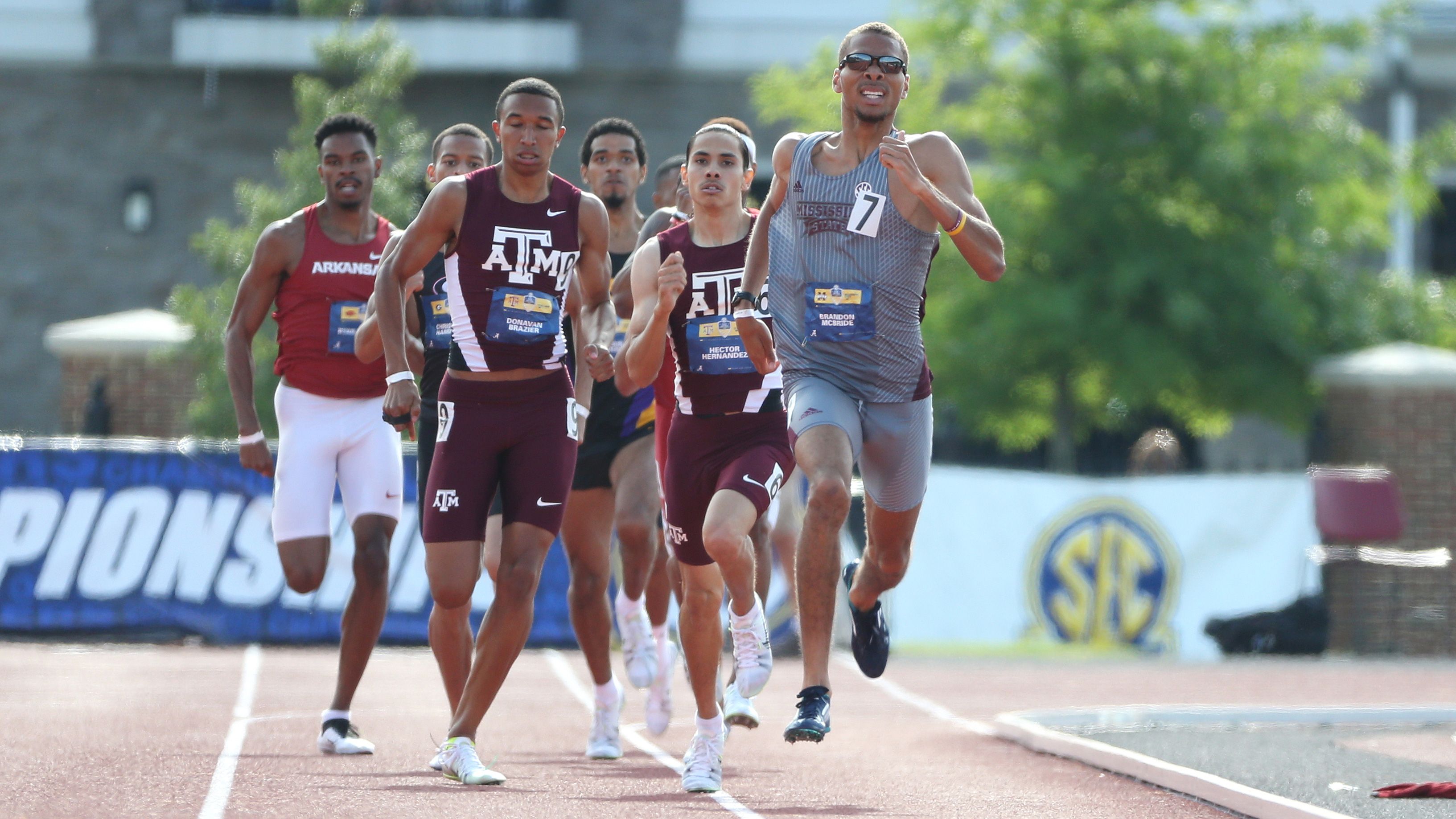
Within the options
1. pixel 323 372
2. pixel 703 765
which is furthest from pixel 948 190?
pixel 323 372

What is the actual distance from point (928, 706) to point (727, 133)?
5.64m

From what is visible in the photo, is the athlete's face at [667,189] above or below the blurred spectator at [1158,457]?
above

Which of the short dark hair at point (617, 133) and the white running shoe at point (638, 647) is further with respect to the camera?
the short dark hair at point (617, 133)

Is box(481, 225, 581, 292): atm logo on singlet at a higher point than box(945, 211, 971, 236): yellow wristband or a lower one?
lower

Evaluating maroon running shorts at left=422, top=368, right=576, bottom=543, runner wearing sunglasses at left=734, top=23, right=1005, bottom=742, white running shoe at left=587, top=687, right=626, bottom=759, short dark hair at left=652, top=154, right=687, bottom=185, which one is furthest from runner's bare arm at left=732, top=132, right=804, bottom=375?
short dark hair at left=652, top=154, right=687, bottom=185

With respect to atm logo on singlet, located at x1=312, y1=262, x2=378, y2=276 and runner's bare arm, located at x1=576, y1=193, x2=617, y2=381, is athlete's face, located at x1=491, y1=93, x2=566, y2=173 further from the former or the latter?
atm logo on singlet, located at x1=312, y1=262, x2=378, y2=276

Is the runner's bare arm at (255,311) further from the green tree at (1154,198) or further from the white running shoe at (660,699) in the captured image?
the green tree at (1154,198)

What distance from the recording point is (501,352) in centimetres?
766

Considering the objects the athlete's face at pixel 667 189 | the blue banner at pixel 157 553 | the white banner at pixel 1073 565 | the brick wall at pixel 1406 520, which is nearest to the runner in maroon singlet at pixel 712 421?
the athlete's face at pixel 667 189

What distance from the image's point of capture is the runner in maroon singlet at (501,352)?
25.0 ft

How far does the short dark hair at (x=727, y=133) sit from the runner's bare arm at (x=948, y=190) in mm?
748

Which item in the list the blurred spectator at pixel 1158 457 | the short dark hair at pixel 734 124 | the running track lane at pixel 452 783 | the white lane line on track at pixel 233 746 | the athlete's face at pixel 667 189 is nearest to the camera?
the white lane line on track at pixel 233 746

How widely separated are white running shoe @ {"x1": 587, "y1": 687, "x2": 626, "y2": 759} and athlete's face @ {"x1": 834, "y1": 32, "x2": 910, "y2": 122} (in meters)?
2.74

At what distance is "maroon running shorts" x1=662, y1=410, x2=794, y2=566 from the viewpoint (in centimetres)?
790
